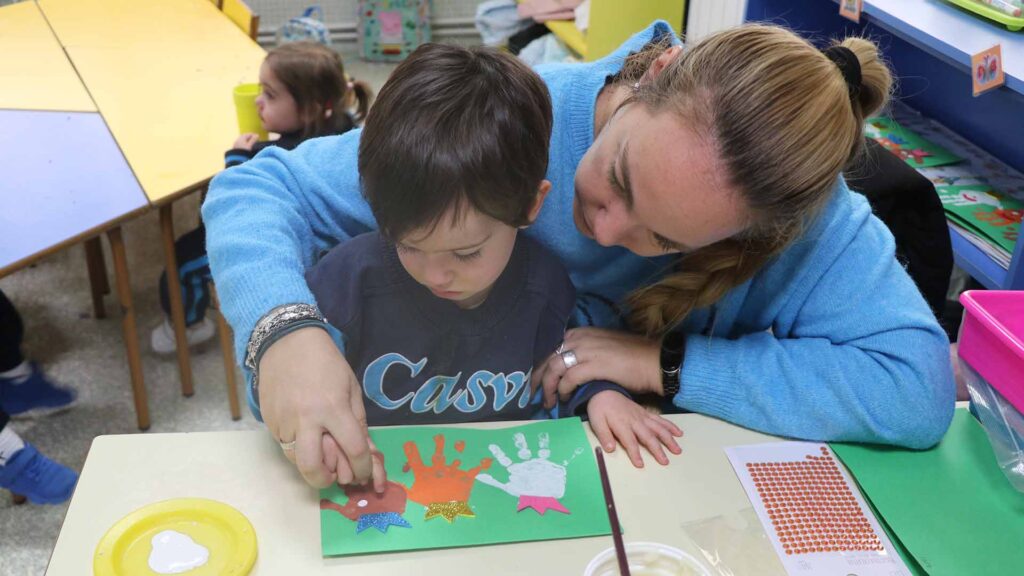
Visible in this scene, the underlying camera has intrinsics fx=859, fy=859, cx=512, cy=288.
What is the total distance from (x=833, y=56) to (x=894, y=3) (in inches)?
36.7

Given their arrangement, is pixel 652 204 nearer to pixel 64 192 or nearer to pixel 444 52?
pixel 444 52

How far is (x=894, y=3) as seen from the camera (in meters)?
1.65

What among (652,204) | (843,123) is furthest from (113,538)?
(843,123)

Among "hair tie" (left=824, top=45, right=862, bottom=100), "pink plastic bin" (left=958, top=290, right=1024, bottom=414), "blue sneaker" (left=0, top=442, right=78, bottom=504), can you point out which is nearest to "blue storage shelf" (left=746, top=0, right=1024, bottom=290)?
"hair tie" (left=824, top=45, right=862, bottom=100)

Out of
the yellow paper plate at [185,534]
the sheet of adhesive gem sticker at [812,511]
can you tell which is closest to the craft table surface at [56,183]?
the yellow paper plate at [185,534]

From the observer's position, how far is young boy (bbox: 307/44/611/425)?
834 millimetres

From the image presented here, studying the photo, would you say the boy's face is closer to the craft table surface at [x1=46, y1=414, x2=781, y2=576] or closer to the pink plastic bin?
the craft table surface at [x1=46, y1=414, x2=781, y2=576]

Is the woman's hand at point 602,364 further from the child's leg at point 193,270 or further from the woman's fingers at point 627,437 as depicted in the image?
the child's leg at point 193,270

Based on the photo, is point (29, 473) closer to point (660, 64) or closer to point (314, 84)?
point (314, 84)

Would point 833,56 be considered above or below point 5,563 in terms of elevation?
above

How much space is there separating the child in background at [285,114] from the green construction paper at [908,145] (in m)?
1.23

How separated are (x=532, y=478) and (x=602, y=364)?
211 mm

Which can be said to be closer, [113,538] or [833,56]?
[113,538]

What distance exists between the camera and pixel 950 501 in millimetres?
887
